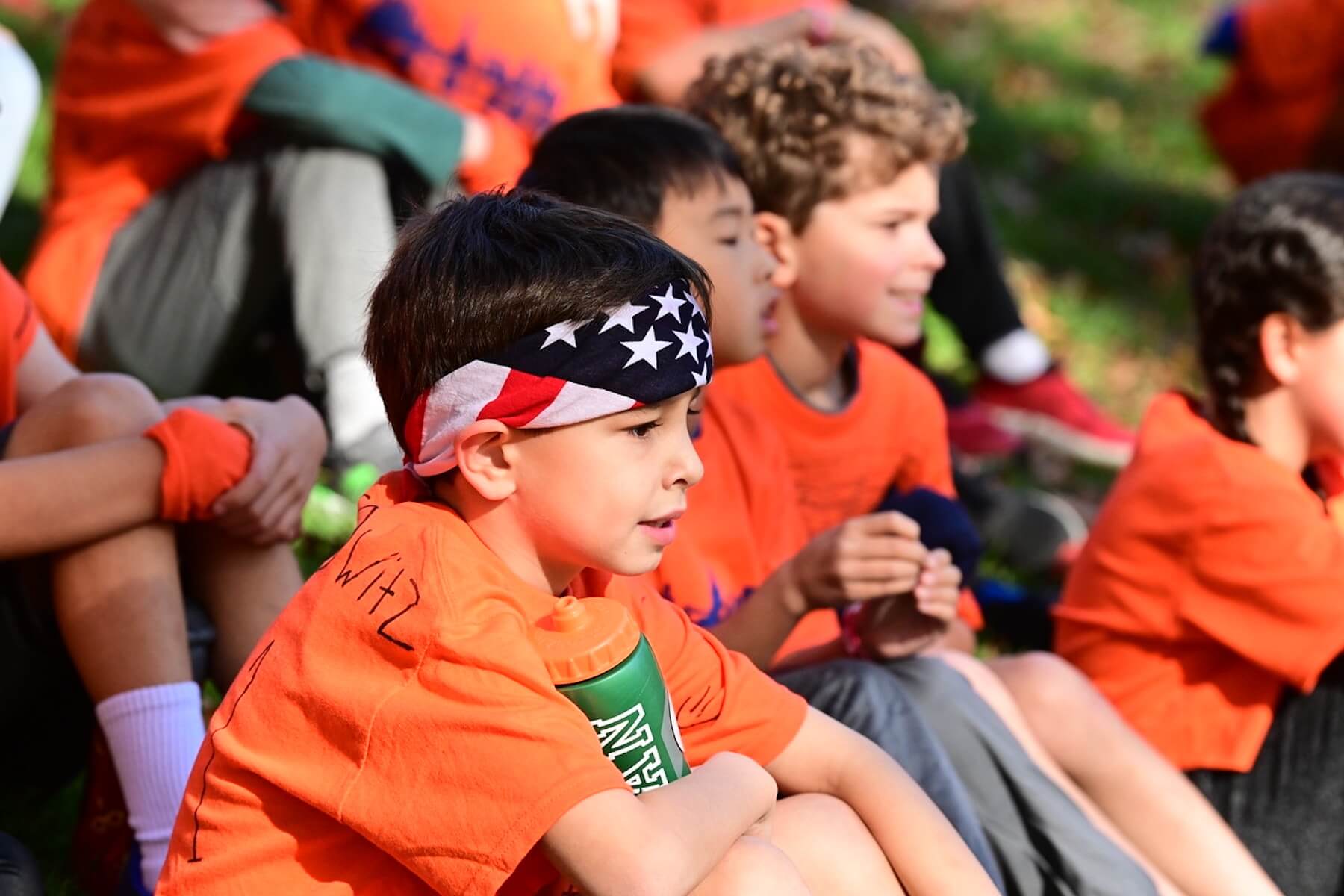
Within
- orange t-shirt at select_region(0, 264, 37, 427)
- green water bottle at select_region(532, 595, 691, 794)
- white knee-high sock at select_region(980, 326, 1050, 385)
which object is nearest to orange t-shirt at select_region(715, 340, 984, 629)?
orange t-shirt at select_region(0, 264, 37, 427)

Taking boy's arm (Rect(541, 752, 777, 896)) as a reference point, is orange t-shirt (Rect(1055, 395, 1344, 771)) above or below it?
below

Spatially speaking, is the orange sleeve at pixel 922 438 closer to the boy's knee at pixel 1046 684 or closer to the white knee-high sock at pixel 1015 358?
the boy's knee at pixel 1046 684

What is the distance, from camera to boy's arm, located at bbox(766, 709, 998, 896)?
2.25 metres

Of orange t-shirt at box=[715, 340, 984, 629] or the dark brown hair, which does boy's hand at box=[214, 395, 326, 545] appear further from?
orange t-shirt at box=[715, 340, 984, 629]

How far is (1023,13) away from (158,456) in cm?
803

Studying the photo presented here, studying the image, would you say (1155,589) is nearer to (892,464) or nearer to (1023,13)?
(892,464)

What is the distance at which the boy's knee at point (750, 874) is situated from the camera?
191 centimetres

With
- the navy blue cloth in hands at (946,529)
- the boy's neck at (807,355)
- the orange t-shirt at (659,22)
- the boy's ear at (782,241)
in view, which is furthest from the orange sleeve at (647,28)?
the navy blue cloth in hands at (946,529)

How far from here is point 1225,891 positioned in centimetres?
283

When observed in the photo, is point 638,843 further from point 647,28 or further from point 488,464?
point 647,28

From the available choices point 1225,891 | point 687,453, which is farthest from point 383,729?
point 1225,891

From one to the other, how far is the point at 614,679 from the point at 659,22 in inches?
119

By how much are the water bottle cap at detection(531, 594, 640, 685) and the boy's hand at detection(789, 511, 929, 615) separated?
69 centimetres

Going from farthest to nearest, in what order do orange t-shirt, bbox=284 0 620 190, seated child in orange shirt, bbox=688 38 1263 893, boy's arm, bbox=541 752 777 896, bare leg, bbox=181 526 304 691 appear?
orange t-shirt, bbox=284 0 620 190 < seated child in orange shirt, bbox=688 38 1263 893 < bare leg, bbox=181 526 304 691 < boy's arm, bbox=541 752 777 896
